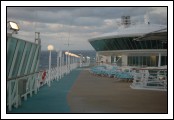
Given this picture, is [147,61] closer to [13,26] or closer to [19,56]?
[19,56]

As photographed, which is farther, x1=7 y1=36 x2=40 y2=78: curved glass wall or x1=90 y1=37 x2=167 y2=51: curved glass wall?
x1=90 y1=37 x2=167 y2=51: curved glass wall

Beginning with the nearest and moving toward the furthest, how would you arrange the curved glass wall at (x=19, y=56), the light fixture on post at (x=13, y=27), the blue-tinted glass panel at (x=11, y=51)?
the light fixture on post at (x=13, y=27) < the blue-tinted glass panel at (x=11, y=51) < the curved glass wall at (x=19, y=56)

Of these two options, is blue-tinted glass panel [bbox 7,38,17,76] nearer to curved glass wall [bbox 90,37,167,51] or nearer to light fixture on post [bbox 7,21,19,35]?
light fixture on post [bbox 7,21,19,35]

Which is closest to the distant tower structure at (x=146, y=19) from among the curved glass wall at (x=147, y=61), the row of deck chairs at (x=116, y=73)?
the curved glass wall at (x=147, y=61)

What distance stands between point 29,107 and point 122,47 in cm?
2893

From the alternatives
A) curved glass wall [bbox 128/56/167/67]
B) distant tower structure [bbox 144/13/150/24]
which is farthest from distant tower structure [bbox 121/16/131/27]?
curved glass wall [bbox 128/56/167/67]

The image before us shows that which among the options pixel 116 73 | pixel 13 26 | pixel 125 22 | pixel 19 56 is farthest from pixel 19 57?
pixel 125 22

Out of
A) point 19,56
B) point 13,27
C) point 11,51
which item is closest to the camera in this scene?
point 13,27

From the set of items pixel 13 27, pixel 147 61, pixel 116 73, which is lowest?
pixel 116 73

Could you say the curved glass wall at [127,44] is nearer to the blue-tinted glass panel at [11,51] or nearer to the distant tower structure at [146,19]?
the distant tower structure at [146,19]

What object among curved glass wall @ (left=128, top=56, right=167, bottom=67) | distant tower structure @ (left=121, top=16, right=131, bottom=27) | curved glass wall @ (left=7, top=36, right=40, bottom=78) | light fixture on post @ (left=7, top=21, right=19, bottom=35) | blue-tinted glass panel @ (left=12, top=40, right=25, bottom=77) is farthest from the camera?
distant tower structure @ (left=121, top=16, right=131, bottom=27)

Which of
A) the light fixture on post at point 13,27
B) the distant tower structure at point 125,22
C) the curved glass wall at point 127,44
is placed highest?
the distant tower structure at point 125,22

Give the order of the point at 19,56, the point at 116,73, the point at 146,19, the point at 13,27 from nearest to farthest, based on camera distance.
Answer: the point at 13,27 → the point at 19,56 → the point at 116,73 → the point at 146,19

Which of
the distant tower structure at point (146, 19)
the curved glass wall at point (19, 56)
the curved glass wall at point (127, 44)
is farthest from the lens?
the distant tower structure at point (146, 19)
